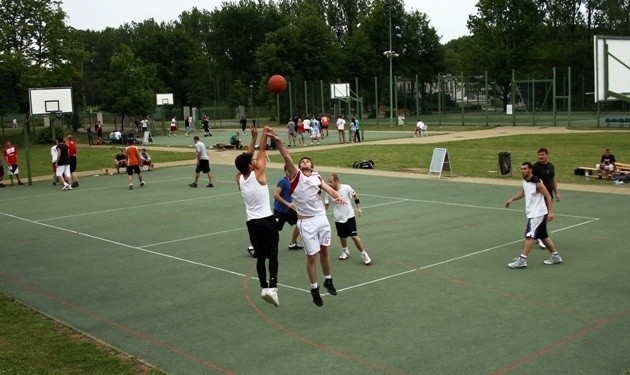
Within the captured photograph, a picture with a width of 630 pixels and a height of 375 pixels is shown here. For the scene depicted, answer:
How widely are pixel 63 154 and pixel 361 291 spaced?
20168mm

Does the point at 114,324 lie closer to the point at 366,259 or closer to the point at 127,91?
the point at 366,259

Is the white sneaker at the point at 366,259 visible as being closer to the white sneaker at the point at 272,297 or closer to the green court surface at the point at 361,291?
the green court surface at the point at 361,291

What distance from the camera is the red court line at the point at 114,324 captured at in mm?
9172

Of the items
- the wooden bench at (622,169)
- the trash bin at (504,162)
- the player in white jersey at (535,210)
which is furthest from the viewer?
the trash bin at (504,162)

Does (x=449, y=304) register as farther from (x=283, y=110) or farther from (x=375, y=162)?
(x=283, y=110)

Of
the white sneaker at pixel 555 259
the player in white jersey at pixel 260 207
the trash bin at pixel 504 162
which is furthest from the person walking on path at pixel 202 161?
the player in white jersey at pixel 260 207

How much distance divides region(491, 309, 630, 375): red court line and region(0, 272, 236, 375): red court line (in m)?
3.24

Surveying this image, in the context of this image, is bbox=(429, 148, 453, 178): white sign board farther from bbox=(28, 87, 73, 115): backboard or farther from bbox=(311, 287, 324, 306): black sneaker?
bbox=(28, 87, 73, 115): backboard

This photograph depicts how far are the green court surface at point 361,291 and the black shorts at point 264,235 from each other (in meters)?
1.07

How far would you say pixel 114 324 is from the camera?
11055mm

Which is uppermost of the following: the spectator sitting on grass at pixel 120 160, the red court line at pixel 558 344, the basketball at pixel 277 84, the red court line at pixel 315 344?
the basketball at pixel 277 84

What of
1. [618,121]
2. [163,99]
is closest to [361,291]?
[618,121]

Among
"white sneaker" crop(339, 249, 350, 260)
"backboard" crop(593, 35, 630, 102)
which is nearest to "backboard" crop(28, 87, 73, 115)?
"white sneaker" crop(339, 249, 350, 260)

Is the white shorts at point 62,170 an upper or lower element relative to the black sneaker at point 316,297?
upper
